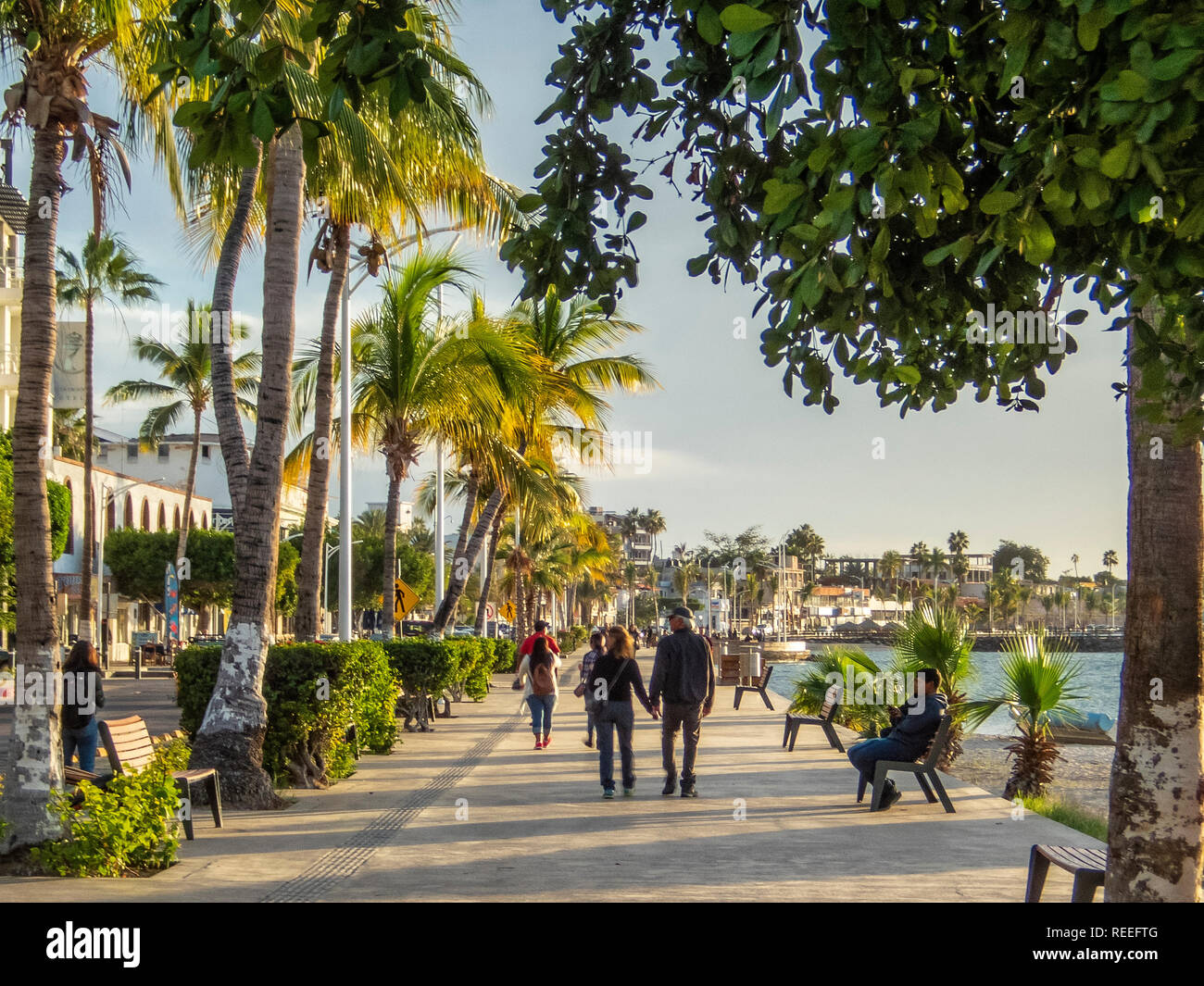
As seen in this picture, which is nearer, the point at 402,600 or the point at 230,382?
the point at 230,382

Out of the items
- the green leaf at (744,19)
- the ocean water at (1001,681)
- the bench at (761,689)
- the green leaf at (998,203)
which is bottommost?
the ocean water at (1001,681)

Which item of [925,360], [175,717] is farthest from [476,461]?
[925,360]

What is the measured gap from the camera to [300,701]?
11.5 metres

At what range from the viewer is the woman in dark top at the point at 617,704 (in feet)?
38.9

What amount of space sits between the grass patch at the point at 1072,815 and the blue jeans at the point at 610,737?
12.8 feet

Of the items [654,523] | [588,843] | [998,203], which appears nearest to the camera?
[998,203]

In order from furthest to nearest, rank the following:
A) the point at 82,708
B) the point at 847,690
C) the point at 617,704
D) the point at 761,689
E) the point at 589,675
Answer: the point at 761,689 → the point at 847,690 → the point at 589,675 → the point at 617,704 → the point at 82,708

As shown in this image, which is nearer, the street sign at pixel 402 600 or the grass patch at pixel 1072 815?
the grass patch at pixel 1072 815

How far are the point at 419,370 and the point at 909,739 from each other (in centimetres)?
1171

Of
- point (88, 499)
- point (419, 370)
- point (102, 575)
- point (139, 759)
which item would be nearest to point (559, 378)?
point (419, 370)

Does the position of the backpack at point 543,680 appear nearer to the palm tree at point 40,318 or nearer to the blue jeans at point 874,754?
the blue jeans at point 874,754

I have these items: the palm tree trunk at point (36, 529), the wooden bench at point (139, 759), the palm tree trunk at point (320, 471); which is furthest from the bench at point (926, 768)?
the palm tree trunk at point (320, 471)

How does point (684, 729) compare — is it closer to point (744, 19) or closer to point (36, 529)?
point (36, 529)
